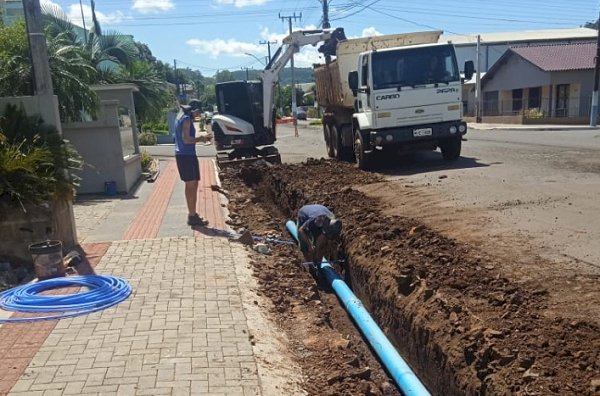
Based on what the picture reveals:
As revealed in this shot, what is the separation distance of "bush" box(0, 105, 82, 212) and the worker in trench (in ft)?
10.1

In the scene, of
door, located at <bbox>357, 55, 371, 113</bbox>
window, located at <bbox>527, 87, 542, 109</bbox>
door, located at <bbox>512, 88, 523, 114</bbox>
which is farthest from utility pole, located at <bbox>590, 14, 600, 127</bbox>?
door, located at <bbox>357, 55, 371, 113</bbox>

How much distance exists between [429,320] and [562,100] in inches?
1545

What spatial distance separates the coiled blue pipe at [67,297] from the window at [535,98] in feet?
135

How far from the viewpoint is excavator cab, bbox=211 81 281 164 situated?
1794 centimetres

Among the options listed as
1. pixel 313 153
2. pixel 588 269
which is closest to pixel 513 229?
pixel 588 269

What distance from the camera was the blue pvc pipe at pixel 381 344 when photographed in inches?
189

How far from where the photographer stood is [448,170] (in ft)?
42.1

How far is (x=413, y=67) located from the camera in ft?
42.7

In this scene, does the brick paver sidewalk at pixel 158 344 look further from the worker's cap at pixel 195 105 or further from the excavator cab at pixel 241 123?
the excavator cab at pixel 241 123

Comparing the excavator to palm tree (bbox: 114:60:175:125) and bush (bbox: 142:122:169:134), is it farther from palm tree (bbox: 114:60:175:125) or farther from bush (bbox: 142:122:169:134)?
bush (bbox: 142:122:169:134)

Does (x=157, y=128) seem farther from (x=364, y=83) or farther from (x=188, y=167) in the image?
(x=188, y=167)

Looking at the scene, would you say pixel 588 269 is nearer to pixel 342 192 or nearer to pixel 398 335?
pixel 398 335

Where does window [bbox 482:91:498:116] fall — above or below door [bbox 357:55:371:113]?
below

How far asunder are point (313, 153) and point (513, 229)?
15.4 meters
